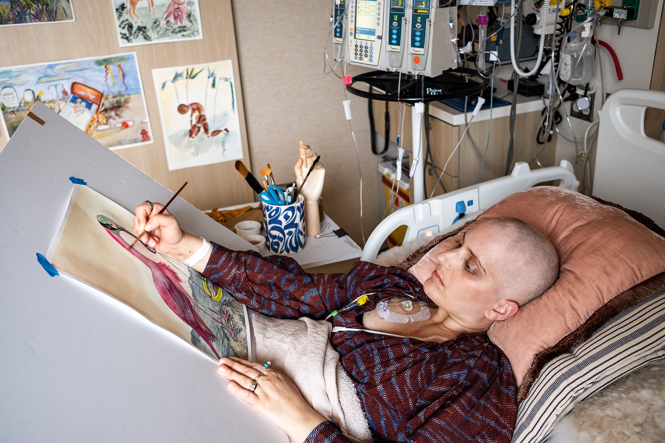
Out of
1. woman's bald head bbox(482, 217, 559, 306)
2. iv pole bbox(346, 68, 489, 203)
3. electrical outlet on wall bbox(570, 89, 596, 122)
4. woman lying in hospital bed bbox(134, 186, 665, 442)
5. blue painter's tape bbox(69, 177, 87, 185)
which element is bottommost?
woman lying in hospital bed bbox(134, 186, 665, 442)

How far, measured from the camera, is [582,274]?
1189 mm

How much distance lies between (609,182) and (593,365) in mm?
757

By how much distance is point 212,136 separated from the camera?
231cm

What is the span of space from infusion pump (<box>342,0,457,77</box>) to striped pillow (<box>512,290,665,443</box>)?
89cm

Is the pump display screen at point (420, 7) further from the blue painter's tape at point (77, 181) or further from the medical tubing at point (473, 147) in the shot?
the blue painter's tape at point (77, 181)

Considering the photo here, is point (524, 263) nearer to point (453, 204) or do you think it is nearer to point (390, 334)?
point (390, 334)

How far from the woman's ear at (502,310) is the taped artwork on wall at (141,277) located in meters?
0.57

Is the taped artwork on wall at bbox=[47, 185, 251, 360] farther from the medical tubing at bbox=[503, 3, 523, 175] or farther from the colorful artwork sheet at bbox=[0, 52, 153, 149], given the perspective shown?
the medical tubing at bbox=[503, 3, 523, 175]

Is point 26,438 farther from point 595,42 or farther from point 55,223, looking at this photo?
point 595,42

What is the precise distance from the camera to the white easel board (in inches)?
30.2

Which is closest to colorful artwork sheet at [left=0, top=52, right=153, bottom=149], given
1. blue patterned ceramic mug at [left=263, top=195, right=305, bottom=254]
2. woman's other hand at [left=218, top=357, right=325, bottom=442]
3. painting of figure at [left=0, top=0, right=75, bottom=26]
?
painting of figure at [left=0, top=0, right=75, bottom=26]

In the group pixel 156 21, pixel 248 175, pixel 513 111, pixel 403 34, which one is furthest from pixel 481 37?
pixel 156 21

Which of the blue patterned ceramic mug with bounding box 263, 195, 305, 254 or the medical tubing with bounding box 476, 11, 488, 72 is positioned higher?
the medical tubing with bounding box 476, 11, 488, 72

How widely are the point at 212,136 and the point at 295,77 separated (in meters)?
0.47
